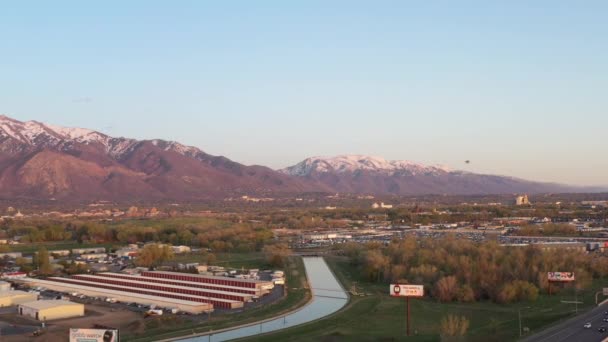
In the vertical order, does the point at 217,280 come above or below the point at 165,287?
above

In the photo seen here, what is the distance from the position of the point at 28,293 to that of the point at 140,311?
9.22 meters

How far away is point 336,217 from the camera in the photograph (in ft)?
434

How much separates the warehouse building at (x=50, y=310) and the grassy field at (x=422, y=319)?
12921 mm

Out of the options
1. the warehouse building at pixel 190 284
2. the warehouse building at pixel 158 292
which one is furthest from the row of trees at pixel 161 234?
the warehouse building at pixel 158 292

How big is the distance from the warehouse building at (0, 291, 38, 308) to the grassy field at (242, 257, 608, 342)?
1938cm

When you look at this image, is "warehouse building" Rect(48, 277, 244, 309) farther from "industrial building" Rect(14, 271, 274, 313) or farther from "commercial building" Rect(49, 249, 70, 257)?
"commercial building" Rect(49, 249, 70, 257)

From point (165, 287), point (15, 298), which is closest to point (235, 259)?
point (165, 287)

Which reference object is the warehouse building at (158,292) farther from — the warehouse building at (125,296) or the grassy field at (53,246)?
the grassy field at (53,246)

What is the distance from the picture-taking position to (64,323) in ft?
122

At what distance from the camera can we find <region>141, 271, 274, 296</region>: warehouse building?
48.2m

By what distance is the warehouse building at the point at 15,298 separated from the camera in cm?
4403

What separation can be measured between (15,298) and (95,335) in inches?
774

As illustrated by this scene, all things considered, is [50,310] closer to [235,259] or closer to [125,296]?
[125,296]

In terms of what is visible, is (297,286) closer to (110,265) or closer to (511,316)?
(511,316)
